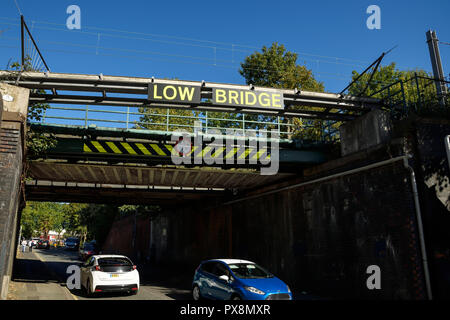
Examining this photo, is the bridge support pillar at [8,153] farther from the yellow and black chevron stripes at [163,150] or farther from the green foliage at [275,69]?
the green foliage at [275,69]

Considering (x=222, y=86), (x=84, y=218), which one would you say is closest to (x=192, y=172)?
(x=222, y=86)

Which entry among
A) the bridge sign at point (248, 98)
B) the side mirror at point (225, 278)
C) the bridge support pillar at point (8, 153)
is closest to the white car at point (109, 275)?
the bridge support pillar at point (8, 153)

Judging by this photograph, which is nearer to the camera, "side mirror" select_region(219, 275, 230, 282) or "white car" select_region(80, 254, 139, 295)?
"side mirror" select_region(219, 275, 230, 282)

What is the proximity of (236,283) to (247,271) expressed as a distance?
1076mm

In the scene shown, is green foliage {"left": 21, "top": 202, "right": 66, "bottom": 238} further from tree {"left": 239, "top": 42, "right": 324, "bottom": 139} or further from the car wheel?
the car wheel

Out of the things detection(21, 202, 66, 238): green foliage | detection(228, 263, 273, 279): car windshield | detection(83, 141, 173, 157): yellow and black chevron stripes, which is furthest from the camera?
detection(21, 202, 66, 238): green foliage

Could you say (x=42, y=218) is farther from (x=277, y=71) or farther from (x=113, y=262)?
(x=113, y=262)

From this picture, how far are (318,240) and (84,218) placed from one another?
45.8m

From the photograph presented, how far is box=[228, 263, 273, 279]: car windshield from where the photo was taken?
1002cm

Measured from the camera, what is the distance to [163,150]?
12656mm

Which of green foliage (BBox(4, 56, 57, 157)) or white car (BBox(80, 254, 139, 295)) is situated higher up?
green foliage (BBox(4, 56, 57, 157))

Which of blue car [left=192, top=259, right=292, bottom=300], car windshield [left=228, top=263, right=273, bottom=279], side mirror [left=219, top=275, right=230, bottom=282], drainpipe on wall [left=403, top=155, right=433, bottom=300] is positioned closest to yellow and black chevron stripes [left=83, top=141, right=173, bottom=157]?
blue car [left=192, top=259, right=292, bottom=300]

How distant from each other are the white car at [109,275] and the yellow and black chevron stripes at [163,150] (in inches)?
163

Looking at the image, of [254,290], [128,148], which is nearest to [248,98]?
[128,148]
